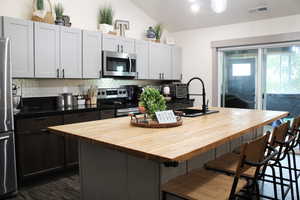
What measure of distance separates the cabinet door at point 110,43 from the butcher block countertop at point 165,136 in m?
2.17

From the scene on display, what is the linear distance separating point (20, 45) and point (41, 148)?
129 centimetres

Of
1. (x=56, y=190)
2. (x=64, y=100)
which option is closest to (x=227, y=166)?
(x=56, y=190)

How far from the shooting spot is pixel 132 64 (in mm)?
4676

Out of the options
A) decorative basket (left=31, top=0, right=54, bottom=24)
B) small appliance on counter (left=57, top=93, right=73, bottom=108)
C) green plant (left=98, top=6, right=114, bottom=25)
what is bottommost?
small appliance on counter (left=57, top=93, right=73, bottom=108)

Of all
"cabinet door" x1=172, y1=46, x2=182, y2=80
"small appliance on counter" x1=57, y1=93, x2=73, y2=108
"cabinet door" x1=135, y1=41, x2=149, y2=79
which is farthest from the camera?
"cabinet door" x1=172, y1=46, x2=182, y2=80

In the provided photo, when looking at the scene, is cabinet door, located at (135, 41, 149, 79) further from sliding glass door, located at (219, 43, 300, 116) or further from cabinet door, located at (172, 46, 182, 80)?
sliding glass door, located at (219, 43, 300, 116)

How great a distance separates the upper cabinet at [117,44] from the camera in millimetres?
4270

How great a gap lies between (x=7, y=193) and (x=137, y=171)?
1.82 metres

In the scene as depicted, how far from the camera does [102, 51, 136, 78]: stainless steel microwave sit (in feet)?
14.0

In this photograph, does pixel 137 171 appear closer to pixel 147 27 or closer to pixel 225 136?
pixel 225 136

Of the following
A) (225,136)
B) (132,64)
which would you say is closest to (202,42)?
(132,64)

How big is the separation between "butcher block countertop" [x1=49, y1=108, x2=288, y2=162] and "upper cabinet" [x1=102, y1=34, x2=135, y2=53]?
220 centimetres

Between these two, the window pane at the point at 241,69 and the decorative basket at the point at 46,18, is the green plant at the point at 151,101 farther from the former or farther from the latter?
the window pane at the point at 241,69

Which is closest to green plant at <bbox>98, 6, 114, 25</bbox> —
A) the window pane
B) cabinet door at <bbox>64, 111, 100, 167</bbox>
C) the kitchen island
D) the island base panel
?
cabinet door at <bbox>64, 111, 100, 167</bbox>
